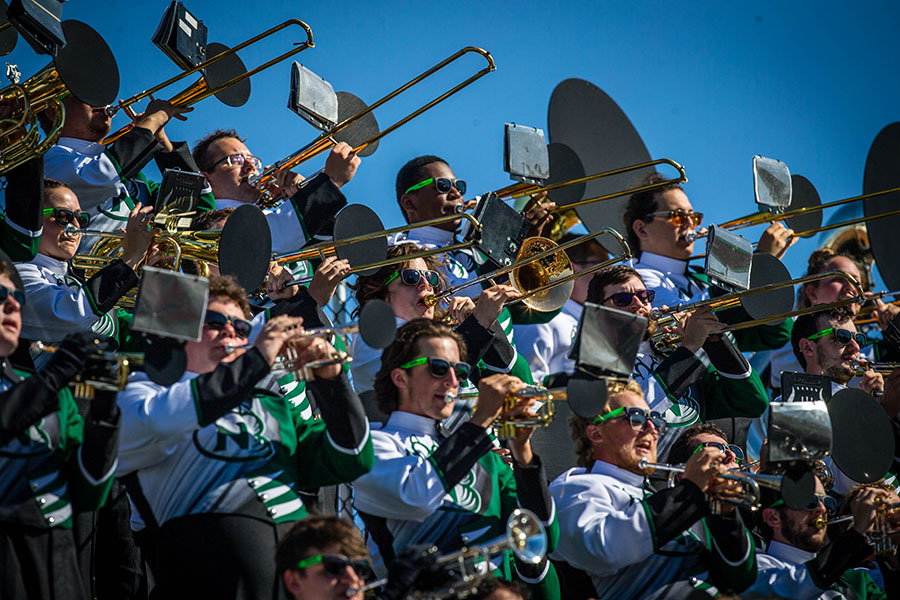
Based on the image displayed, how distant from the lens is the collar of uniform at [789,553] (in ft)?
21.2

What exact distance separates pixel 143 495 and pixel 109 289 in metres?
1.51

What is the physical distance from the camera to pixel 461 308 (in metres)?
6.40

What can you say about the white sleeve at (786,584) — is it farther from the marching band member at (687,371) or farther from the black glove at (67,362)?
the black glove at (67,362)

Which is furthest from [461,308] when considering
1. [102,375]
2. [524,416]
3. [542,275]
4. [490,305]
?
[102,375]

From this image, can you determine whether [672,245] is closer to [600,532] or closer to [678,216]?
[678,216]

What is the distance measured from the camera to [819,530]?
6.52m

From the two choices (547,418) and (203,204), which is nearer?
(547,418)

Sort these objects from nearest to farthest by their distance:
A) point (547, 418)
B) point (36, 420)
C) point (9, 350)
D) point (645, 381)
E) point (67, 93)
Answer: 1. point (36, 420)
2. point (9, 350)
3. point (547, 418)
4. point (67, 93)
5. point (645, 381)

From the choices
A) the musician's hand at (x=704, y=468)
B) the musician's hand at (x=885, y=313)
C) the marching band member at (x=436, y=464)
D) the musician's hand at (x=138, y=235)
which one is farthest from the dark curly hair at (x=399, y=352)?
the musician's hand at (x=885, y=313)

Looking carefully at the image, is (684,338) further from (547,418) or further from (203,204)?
(203,204)

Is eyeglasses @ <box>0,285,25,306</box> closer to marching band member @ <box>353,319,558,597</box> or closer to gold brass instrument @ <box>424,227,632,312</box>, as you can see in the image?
marching band member @ <box>353,319,558,597</box>

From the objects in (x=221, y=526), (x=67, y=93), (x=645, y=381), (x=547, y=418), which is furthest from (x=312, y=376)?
(x=645, y=381)

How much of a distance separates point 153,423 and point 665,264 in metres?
4.52

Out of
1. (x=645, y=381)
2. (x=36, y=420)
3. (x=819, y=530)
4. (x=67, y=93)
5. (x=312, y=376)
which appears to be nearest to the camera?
(x=36, y=420)
